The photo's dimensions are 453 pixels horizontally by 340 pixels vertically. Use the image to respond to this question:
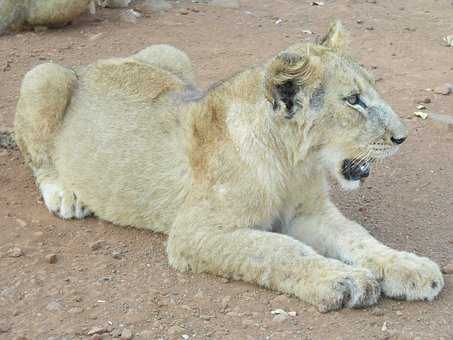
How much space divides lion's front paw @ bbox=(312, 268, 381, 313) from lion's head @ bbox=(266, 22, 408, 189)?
2.43 ft

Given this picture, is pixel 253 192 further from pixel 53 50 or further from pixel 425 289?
pixel 53 50

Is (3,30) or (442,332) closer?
(442,332)

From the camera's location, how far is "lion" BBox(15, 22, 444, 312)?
16.1ft

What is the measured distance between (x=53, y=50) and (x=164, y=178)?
491cm

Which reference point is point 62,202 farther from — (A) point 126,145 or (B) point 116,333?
(B) point 116,333

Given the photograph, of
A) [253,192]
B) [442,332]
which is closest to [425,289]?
[442,332]

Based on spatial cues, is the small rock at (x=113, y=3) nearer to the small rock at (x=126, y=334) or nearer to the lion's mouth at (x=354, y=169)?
the lion's mouth at (x=354, y=169)

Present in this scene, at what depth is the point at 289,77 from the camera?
15.9 feet

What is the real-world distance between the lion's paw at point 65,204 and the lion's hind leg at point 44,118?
0.04 feet

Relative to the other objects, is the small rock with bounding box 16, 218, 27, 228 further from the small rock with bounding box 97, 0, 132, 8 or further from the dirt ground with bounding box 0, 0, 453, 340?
the small rock with bounding box 97, 0, 132, 8

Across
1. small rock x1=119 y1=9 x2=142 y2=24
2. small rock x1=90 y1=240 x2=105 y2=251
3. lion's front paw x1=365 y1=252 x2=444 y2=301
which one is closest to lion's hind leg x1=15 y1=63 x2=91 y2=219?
small rock x1=90 y1=240 x2=105 y2=251

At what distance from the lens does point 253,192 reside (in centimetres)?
516

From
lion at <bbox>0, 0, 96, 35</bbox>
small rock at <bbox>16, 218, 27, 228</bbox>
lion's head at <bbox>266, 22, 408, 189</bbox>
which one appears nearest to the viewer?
lion's head at <bbox>266, 22, 408, 189</bbox>

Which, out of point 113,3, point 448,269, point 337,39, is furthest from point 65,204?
point 113,3
